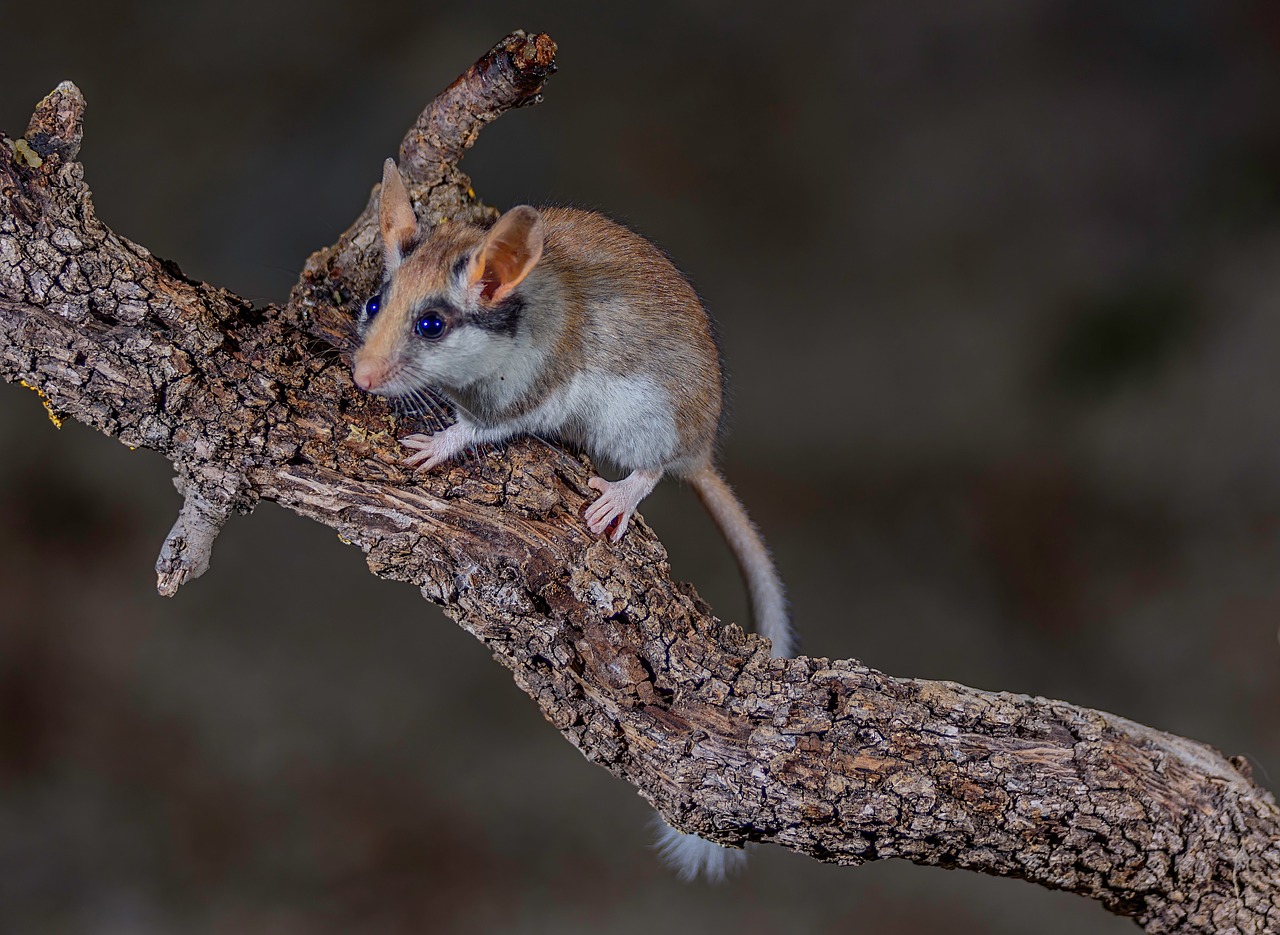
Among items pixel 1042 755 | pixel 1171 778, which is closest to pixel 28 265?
pixel 1042 755

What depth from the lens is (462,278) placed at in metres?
2.35

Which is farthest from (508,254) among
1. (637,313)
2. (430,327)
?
(637,313)

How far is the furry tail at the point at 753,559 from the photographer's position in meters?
3.18

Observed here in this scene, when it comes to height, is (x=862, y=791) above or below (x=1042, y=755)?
below

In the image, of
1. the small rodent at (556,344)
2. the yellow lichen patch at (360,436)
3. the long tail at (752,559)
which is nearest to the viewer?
the small rodent at (556,344)

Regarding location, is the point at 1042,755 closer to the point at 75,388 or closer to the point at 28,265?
the point at 75,388

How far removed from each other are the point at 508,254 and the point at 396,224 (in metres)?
0.33

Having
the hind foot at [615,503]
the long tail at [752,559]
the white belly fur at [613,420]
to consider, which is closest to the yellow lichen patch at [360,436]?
the white belly fur at [613,420]

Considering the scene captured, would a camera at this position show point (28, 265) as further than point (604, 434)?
No

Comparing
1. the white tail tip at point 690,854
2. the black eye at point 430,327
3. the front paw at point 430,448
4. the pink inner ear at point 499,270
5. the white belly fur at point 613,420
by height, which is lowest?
the white tail tip at point 690,854

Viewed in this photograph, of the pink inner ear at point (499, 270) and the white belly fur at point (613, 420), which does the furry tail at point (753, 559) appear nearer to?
the white belly fur at point (613, 420)

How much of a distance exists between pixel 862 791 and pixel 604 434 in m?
1.02

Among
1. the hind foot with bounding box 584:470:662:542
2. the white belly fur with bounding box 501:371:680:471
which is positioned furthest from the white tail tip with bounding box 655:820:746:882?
the white belly fur with bounding box 501:371:680:471

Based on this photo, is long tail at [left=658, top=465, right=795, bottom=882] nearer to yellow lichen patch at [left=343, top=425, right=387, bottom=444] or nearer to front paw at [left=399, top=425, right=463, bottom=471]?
front paw at [left=399, top=425, right=463, bottom=471]
